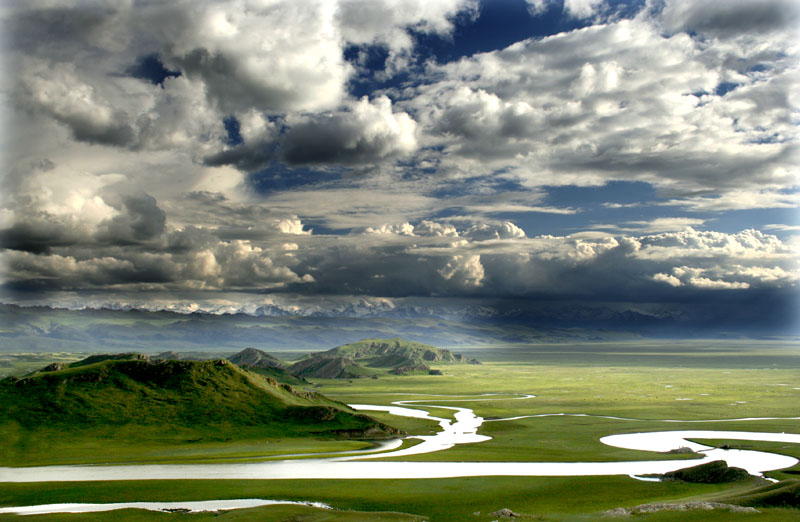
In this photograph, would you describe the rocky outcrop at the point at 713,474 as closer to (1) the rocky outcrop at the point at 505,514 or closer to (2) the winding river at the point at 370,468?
(2) the winding river at the point at 370,468

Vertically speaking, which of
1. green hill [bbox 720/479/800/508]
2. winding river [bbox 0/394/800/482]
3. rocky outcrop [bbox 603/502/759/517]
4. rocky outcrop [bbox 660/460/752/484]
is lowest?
winding river [bbox 0/394/800/482]

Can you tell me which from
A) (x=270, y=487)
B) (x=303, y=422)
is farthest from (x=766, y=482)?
(x=303, y=422)

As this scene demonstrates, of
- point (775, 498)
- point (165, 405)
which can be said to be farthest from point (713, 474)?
point (165, 405)

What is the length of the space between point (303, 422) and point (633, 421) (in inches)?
3775

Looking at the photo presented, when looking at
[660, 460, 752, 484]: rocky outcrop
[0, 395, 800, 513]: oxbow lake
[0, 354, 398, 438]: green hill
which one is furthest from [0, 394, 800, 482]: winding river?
[0, 354, 398, 438]: green hill

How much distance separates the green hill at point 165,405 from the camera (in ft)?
468

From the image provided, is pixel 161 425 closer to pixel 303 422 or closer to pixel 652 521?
pixel 303 422

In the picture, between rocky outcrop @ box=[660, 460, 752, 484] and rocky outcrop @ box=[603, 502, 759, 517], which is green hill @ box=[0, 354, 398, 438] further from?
rocky outcrop @ box=[603, 502, 759, 517]

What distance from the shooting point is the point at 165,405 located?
505 ft

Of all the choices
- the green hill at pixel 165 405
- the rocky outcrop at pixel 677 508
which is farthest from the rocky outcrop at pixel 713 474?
the green hill at pixel 165 405

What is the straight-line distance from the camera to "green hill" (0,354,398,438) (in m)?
142

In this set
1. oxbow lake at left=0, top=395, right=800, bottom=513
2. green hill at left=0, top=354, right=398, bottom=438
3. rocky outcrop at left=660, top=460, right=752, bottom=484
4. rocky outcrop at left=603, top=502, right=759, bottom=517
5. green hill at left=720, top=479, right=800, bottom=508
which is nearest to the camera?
rocky outcrop at left=603, top=502, right=759, bottom=517

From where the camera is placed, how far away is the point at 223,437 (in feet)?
459

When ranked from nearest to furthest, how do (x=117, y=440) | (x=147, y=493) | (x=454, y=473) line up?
(x=147, y=493), (x=454, y=473), (x=117, y=440)
